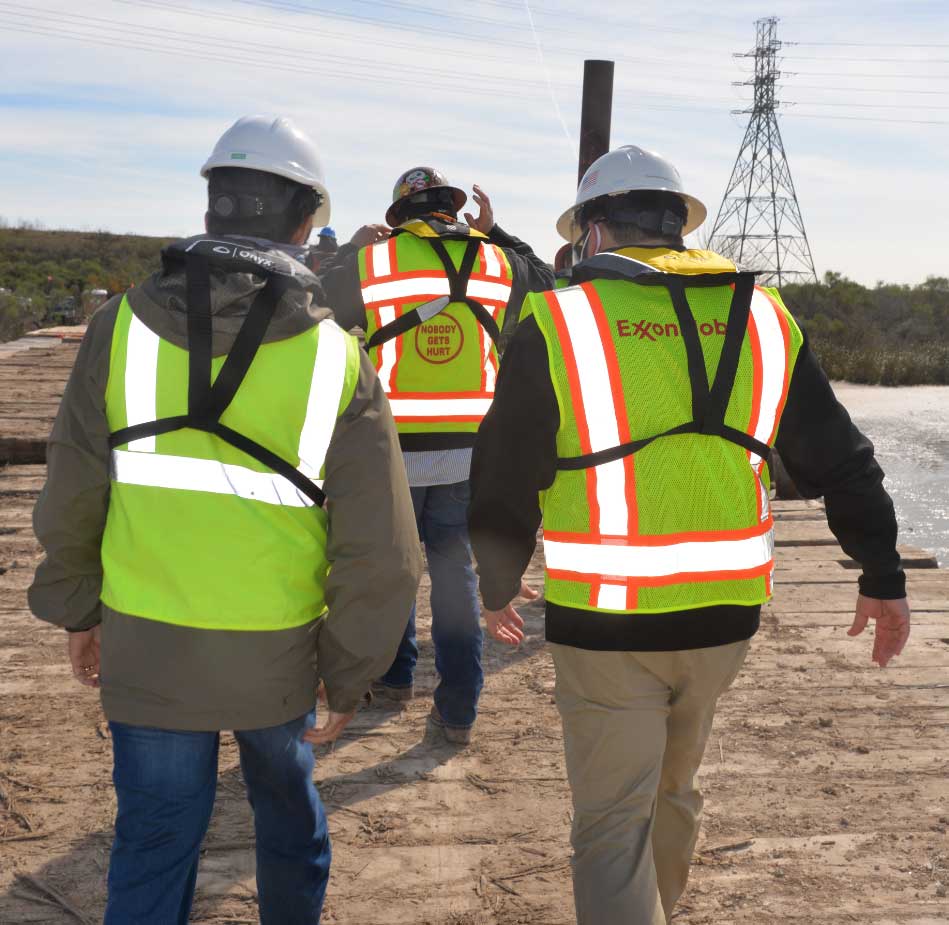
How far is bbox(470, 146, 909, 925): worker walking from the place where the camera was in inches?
99.6

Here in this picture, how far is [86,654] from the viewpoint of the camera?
258 centimetres

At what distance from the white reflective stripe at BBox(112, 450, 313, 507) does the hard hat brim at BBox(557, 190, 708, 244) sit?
1.20 metres

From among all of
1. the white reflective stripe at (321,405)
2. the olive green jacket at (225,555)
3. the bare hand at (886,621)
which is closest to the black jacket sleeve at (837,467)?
the bare hand at (886,621)

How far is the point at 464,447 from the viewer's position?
13.8 feet

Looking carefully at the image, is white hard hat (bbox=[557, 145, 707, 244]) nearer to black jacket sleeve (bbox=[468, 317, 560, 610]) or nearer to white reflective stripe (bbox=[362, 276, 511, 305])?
black jacket sleeve (bbox=[468, 317, 560, 610])

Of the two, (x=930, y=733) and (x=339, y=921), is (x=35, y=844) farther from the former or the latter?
(x=930, y=733)

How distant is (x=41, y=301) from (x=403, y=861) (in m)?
35.8

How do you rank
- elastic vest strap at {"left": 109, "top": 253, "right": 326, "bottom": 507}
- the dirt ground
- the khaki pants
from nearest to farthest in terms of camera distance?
1. elastic vest strap at {"left": 109, "top": 253, "right": 326, "bottom": 507}
2. the khaki pants
3. the dirt ground

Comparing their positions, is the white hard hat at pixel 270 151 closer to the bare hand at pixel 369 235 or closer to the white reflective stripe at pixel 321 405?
the white reflective stripe at pixel 321 405

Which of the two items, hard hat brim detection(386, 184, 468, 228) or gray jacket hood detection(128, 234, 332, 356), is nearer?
gray jacket hood detection(128, 234, 332, 356)

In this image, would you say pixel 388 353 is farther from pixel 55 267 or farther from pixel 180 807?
pixel 55 267

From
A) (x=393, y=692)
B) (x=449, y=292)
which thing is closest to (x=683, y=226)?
(x=449, y=292)

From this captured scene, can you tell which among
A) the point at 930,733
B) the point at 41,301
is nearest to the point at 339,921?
the point at 930,733

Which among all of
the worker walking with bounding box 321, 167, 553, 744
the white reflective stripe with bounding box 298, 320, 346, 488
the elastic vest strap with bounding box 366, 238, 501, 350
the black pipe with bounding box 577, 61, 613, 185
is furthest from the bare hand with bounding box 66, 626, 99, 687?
the black pipe with bounding box 577, 61, 613, 185
